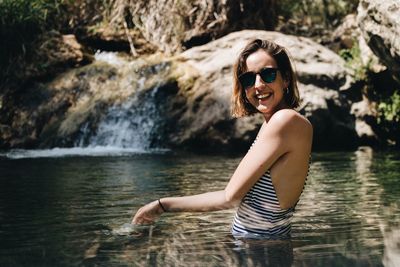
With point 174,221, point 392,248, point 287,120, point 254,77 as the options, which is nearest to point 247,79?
point 254,77

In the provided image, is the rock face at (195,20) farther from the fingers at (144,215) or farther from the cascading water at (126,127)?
the fingers at (144,215)

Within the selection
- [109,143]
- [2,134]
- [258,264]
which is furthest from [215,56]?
[258,264]

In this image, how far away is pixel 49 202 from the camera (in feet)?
18.0

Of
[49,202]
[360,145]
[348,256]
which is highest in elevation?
[348,256]

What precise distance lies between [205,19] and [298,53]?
3.70 meters

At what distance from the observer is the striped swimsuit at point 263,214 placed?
3.19 m

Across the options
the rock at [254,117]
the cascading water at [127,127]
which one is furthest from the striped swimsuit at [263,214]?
the cascading water at [127,127]

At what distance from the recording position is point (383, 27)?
905cm

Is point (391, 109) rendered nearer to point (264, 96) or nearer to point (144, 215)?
point (264, 96)

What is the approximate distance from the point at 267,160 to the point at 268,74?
398mm

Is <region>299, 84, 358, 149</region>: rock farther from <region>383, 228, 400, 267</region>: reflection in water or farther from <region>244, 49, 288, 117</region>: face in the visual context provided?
<region>244, 49, 288, 117</region>: face

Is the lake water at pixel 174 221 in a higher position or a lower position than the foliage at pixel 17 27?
lower

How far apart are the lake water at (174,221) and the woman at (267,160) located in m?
0.18

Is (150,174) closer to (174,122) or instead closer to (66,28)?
(174,122)
